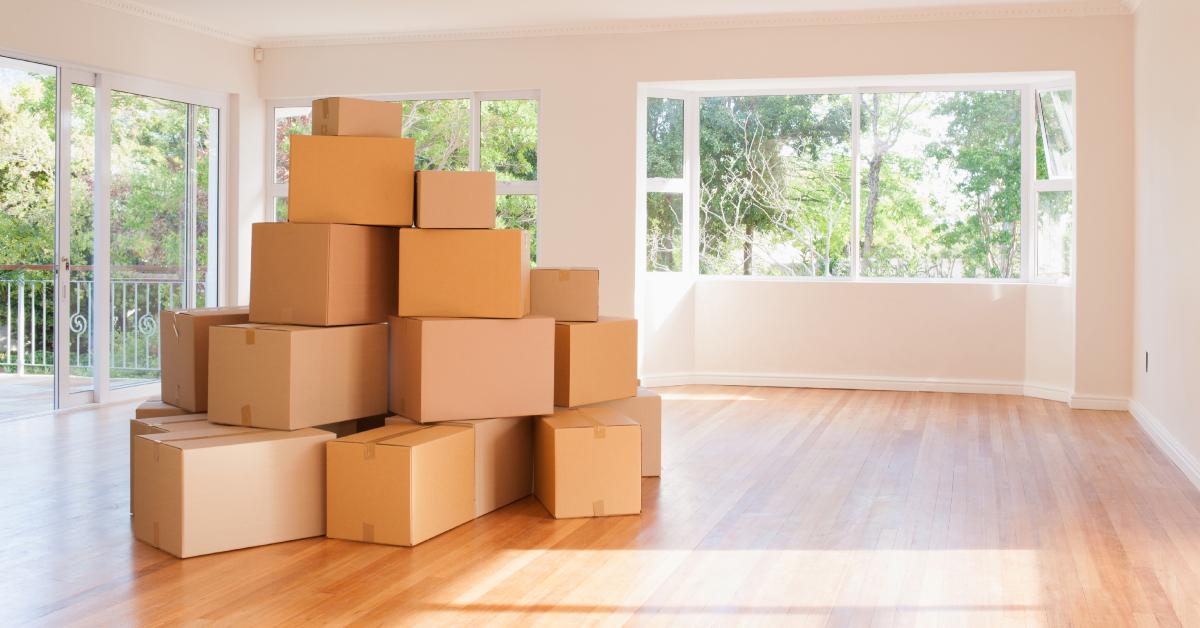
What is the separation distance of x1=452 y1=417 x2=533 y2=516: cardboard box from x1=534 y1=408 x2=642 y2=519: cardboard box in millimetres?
159

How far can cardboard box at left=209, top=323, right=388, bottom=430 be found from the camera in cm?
340

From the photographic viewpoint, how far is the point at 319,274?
357 centimetres

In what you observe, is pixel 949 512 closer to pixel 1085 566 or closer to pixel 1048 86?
pixel 1085 566

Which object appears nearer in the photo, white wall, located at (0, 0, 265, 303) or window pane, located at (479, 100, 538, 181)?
white wall, located at (0, 0, 265, 303)

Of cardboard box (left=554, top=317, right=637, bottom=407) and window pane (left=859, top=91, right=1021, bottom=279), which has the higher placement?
window pane (left=859, top=91, right=1021, bottom=279)

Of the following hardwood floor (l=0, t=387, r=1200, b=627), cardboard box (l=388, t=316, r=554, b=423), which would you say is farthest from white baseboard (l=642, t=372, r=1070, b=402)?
cardboard box (l=388, t=316, r=554, b=423)

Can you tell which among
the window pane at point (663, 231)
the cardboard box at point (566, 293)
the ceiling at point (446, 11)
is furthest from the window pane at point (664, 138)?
the cardboard box at point (566, 293)

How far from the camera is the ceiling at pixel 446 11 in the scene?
21.1 ft

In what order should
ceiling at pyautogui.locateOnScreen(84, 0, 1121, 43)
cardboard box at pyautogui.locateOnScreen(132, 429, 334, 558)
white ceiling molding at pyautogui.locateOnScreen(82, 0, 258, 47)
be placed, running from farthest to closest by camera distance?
ceiling at pyautogui.locateOnScreen(84, 0, 1121, 43)
white ceiling molding at pyautogui.locateOnScreen(82, 0, 258, 47)
cardboard box at pyautogui.locateOnScreen(132, 429, 334, 558)

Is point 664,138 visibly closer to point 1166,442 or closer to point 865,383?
point 865,383

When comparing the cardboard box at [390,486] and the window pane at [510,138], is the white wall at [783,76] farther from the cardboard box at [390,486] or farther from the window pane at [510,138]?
the cardboard box at [390,486]

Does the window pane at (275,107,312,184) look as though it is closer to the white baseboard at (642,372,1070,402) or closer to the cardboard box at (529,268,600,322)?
the white baseboard at (642,372,1070,402)

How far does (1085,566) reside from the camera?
3057 mm

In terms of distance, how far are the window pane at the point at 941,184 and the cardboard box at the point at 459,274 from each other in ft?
14.3
